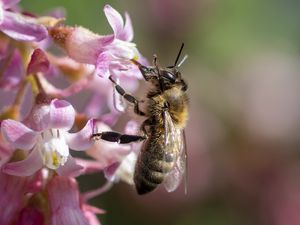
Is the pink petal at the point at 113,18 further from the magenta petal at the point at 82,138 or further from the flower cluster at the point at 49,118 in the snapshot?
the magenta petal at the point at 82,138

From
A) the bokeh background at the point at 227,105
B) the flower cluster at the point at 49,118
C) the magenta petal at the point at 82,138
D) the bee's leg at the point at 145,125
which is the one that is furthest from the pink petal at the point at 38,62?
the bokeh background at the point at 227,105

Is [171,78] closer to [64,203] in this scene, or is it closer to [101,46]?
[101,46]

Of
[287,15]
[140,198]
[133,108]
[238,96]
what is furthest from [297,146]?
[133,108]

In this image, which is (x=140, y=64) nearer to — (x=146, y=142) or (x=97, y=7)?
(x=146, y=142)

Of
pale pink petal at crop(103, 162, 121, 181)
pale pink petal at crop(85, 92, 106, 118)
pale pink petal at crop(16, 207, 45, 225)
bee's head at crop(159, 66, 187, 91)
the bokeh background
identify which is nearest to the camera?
pale pink petal at crop(16, 207, 45, 225)

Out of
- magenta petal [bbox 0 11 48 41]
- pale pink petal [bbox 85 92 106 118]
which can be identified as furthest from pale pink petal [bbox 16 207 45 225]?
pale pink petal [bbox 85 92 106 118]

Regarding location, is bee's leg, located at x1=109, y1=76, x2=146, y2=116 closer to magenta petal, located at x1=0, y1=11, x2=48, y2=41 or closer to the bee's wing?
the bee's wing

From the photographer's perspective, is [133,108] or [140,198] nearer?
[133,108]

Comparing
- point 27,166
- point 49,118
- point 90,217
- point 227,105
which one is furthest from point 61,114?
point 227,105
